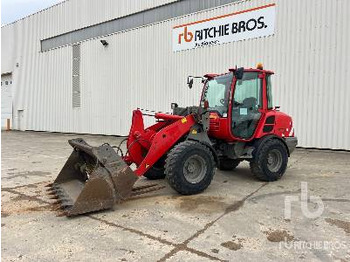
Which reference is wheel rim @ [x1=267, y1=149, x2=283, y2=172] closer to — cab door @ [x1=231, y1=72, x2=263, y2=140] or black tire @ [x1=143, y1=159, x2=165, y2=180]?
cab door @ [x1=231, y1=72, x2=263, y2=140]

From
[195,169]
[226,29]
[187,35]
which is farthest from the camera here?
[187,35]

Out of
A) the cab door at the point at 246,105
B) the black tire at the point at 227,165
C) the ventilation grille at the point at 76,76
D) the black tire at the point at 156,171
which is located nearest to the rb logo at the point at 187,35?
the ventilation grille at the point at 76,76

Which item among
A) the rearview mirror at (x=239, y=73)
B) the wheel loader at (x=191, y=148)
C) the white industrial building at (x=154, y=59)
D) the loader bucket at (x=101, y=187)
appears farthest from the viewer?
the white industrial building at (x=154, y=59)

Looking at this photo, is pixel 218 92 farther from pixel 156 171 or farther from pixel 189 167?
pixel 156 171

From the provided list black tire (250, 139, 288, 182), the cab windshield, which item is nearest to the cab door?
the cab windshield

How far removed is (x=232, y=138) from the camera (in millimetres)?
6047

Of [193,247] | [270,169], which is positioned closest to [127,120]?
[270,169]

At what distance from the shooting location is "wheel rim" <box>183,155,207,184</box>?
17.4ft

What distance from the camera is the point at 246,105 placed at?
6234 millimetres

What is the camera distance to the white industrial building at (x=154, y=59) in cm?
1098

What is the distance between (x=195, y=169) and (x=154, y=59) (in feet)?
36.5

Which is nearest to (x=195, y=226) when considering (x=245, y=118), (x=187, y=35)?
(x=245, y=118)

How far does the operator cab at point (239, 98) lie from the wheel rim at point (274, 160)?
0.62 metres

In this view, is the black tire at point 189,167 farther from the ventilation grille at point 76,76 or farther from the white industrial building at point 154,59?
the ventilation grille at point 76,76
